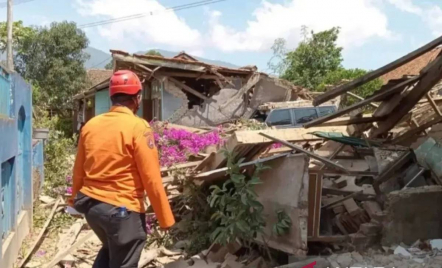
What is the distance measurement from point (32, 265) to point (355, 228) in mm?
3877

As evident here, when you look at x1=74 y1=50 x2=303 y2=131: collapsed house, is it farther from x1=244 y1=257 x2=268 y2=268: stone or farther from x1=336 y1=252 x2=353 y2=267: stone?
x1=336 y1=252 x2=353 y2=267: stone

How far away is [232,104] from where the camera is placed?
17.2 m

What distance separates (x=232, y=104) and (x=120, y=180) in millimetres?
14025

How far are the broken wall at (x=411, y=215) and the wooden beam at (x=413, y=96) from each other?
1495 millimetres

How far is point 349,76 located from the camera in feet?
77.8

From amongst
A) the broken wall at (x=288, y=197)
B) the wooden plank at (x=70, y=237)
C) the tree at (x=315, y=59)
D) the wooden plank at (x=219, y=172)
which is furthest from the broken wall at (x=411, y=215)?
the tree at (x=315, y=59)

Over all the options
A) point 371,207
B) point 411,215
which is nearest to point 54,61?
point 371,207

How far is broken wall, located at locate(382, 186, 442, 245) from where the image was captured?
4.85 m

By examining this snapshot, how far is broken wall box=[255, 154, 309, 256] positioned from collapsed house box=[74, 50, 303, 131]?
38.6ft

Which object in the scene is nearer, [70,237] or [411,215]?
[411,215]

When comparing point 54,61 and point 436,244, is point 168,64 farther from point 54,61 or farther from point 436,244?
point 436,244

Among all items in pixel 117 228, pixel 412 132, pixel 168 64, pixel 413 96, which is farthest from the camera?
pixel 168 64

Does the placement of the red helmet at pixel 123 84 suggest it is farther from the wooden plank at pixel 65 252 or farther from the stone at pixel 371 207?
the wooden plank at pixel 65 252

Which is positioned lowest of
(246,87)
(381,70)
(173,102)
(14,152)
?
(14,152)
